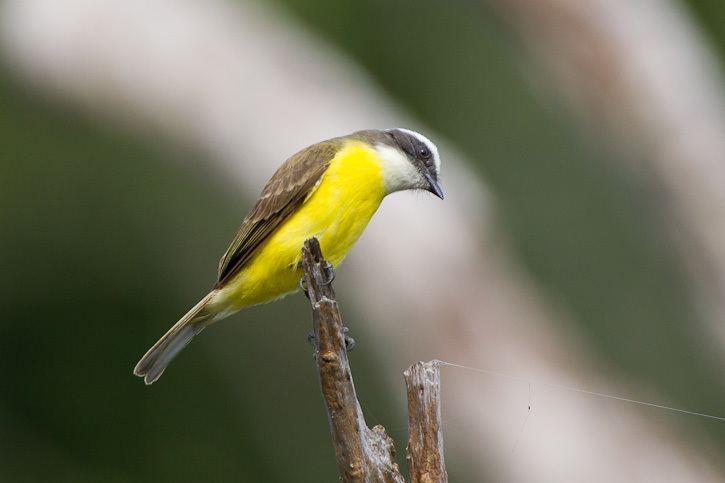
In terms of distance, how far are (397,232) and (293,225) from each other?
273 cm

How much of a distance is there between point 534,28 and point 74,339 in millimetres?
6085

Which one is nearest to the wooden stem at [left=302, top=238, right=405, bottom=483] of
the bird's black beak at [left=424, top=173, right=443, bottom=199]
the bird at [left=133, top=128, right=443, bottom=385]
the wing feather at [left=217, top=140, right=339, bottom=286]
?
the bird at [left=133, top=128, right=443, bottom=385]

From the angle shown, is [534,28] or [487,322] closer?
[487,322]

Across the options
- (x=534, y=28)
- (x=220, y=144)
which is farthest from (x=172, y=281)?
(x=534, y=28)

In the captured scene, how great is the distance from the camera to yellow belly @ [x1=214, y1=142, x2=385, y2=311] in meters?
4.90

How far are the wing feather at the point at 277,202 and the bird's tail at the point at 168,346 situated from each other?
143 mm

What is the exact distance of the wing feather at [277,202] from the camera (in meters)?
4.97

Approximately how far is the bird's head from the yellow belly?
15 cm

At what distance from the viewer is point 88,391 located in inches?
470

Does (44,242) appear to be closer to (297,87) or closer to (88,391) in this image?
(88,391)

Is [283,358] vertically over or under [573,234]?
under

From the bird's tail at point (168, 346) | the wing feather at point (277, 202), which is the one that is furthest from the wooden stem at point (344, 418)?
the bird's tail at point (168, 346)

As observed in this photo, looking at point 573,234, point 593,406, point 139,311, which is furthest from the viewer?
point 139,311

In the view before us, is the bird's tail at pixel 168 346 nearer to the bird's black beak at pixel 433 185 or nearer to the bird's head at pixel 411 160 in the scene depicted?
the bird's head at pixel 411 160
